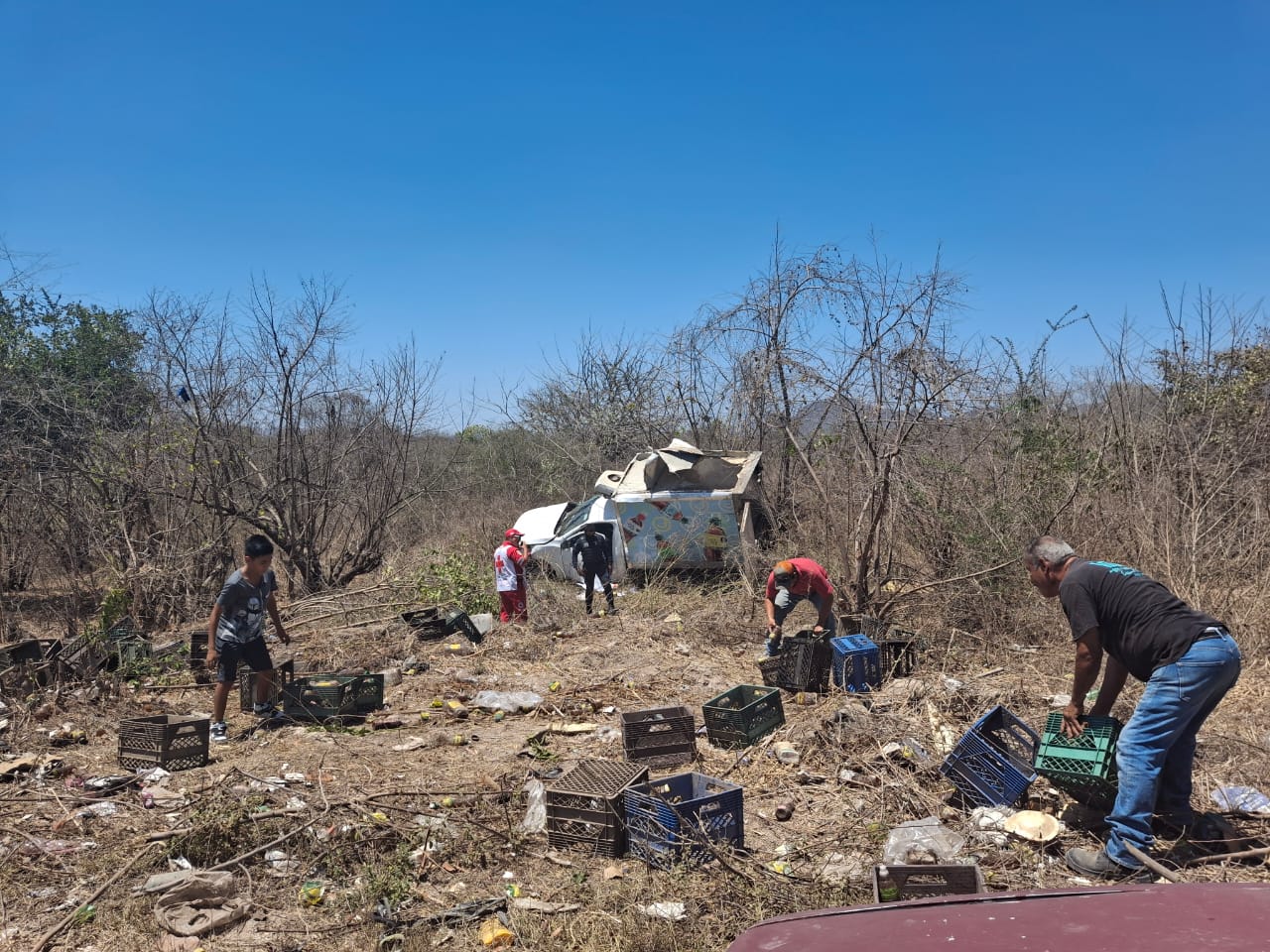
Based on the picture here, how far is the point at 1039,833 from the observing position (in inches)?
181

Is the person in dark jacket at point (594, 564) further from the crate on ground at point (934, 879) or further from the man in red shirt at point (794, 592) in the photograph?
the crate on ground at point (934, 879)

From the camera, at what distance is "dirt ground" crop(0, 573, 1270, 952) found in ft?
13.4

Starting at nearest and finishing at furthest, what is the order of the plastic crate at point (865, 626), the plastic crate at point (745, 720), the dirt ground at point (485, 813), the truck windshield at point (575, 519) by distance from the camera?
the dirt ground at point (485, 813)
the plastic crate at point (745, 720)
the plastic crate at point (865, 626)
the truck windshield at point (575, 519)

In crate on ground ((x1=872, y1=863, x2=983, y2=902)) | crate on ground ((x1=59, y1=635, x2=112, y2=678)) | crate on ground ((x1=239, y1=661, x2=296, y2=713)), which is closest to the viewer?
crate on ground ((x1=872, y1=863, x2=983, y2=902))

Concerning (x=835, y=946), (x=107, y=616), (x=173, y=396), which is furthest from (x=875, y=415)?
(x=173, y=396)

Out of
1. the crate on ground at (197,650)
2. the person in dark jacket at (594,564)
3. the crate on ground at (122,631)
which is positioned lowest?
the crate on ground at (197,650)

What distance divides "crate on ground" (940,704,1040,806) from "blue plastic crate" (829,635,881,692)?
5.37 ft

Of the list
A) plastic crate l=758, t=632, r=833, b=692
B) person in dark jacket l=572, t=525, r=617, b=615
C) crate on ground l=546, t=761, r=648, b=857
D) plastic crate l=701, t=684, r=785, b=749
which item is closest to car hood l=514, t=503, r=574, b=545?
person in dark jacket l=572, t=525, r=617, b=615

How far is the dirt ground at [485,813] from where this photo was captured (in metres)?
4.07

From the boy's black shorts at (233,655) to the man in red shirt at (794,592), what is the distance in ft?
13.8

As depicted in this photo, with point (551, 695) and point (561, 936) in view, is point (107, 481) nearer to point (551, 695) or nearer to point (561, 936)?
point (551, 695)

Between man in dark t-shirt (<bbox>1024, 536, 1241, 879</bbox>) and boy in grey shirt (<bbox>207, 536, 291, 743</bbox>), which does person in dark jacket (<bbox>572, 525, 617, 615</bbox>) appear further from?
man in dark t-shirt (<bbox>1024, 536, 1241, 879</bbox>)

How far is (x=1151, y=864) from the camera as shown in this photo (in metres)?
3.93

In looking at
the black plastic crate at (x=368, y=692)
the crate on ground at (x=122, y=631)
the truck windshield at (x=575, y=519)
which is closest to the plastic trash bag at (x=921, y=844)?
the black plastic crate at (x=368, y=692)
